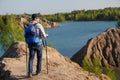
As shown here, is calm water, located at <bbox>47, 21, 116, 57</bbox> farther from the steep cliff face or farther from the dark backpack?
the dark backpack

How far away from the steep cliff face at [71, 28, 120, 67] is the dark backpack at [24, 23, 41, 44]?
51303 millimetres

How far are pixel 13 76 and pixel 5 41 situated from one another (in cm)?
5414

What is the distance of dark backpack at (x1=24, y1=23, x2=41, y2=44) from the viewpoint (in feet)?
60.3

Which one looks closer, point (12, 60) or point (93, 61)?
point (12, 60)

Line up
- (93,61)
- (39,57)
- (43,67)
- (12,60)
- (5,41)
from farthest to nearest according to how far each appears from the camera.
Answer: (5,41), (93,61), (12,60), (43,67), (39,57)

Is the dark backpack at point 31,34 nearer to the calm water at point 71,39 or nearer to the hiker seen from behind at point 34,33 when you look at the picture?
the hiker seen from behind at point 34,33

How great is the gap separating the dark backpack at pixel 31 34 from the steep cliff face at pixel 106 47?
5130cm

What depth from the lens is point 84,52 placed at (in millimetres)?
68812

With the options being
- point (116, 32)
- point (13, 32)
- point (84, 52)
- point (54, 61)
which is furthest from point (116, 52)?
point (54, 61)

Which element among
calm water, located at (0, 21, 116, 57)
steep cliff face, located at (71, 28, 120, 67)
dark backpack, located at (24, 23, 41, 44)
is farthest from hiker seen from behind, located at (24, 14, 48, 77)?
calm water, located at (0, 21, 116, 57)

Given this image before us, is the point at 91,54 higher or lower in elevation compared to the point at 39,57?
lower

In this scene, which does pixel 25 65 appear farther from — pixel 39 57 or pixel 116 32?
pixel 116 32

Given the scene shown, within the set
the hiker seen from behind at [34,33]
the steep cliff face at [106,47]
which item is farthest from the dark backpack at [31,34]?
the steep cliff face at [106,47]

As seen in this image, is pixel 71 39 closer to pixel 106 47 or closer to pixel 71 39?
pixel 71 39
